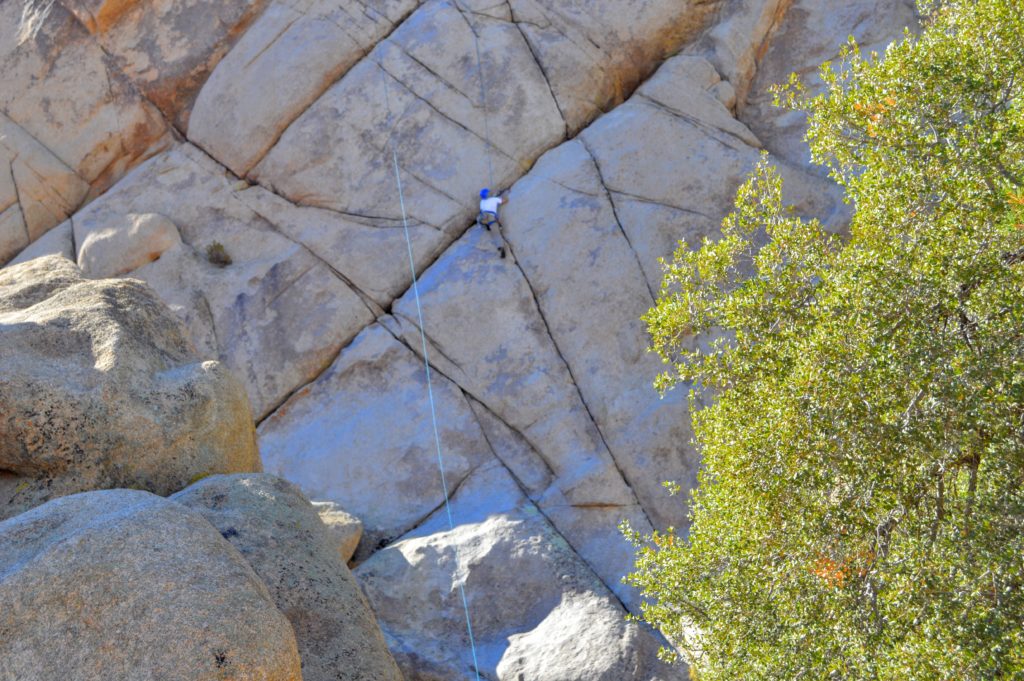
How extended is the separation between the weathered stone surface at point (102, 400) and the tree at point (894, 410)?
552 centimetres

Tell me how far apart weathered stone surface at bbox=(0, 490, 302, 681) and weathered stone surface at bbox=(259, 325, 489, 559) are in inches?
499

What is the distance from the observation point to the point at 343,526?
2033 centimetres

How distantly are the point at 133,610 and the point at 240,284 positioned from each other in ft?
56.9

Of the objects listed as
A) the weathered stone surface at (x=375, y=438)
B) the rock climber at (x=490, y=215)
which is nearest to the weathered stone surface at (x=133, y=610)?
the weathered stone surface at (x=375, y=438)

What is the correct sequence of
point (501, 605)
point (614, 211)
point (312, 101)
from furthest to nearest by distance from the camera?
1. point (312, 101)
2. point (614, 211)
3. point (501, 605)

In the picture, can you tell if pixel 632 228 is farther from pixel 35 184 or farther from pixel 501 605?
pixel 35 184

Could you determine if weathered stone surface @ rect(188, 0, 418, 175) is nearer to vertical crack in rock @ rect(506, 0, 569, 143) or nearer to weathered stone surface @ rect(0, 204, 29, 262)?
vertical crack in rock @ rect(506, 0, 569, 143)

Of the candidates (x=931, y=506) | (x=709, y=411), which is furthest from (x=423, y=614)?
(x=931, y=506)

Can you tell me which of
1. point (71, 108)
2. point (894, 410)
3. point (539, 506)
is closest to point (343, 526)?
point (539, 506)

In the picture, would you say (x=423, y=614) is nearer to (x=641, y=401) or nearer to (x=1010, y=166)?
(x=641, y=401)

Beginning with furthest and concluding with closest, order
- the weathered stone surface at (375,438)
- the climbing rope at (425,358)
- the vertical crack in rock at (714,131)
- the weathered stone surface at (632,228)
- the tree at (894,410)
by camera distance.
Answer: the vertical crack in rock at (714,131), the weathered stone surface at (375,438), the weathered stone surface at (632,228), the climbing rope at (425,358), the tree at (894,410)

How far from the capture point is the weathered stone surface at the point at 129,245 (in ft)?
84.2

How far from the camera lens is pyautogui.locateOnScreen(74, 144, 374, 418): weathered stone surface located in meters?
24.0

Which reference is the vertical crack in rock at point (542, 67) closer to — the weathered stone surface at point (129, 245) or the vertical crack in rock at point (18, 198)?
the weathered stone surface at point (129, 245)
